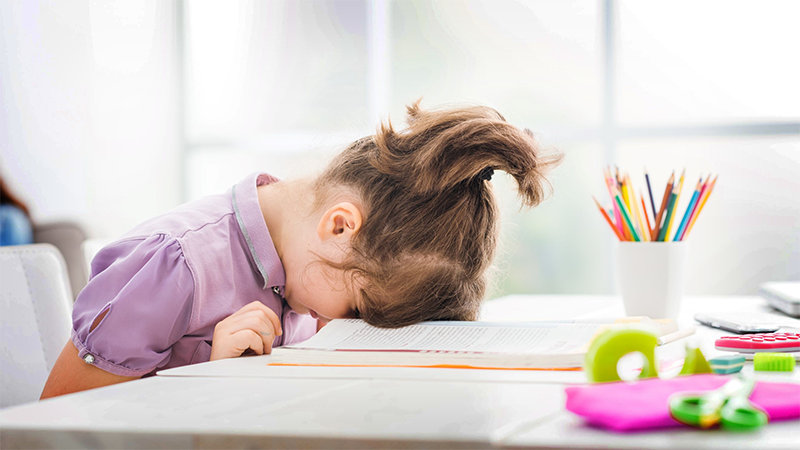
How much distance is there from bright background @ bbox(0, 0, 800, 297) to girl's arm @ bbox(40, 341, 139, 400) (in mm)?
1543

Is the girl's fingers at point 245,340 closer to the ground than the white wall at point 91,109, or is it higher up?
closer to the ground

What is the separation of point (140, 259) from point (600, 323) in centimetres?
48

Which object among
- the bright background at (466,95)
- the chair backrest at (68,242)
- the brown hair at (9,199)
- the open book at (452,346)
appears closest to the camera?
the open book at (452,346)

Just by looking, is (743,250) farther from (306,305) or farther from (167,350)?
(167,350)

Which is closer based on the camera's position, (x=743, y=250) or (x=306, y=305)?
(x=306, y=305)

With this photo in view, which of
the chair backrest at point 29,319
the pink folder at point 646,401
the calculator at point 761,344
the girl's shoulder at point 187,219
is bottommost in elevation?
the chair backrest at point 29,319

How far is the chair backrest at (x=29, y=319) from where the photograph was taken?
2.75 feet

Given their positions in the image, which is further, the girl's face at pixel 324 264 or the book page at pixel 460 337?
the girl's face at pixel 324 264

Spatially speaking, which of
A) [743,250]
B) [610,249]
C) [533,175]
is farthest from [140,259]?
[743,250]

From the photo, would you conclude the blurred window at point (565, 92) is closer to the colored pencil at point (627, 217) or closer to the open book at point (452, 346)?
the colored pencil at point (627, 217)

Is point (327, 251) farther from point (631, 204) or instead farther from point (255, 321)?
point (631, 204)

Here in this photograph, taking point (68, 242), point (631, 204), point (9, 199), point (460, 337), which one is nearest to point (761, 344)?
point (460, 337)

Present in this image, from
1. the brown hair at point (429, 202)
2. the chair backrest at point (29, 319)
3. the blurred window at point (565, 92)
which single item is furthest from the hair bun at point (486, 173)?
the blurred window at point (565, 92)

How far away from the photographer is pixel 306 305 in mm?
811
